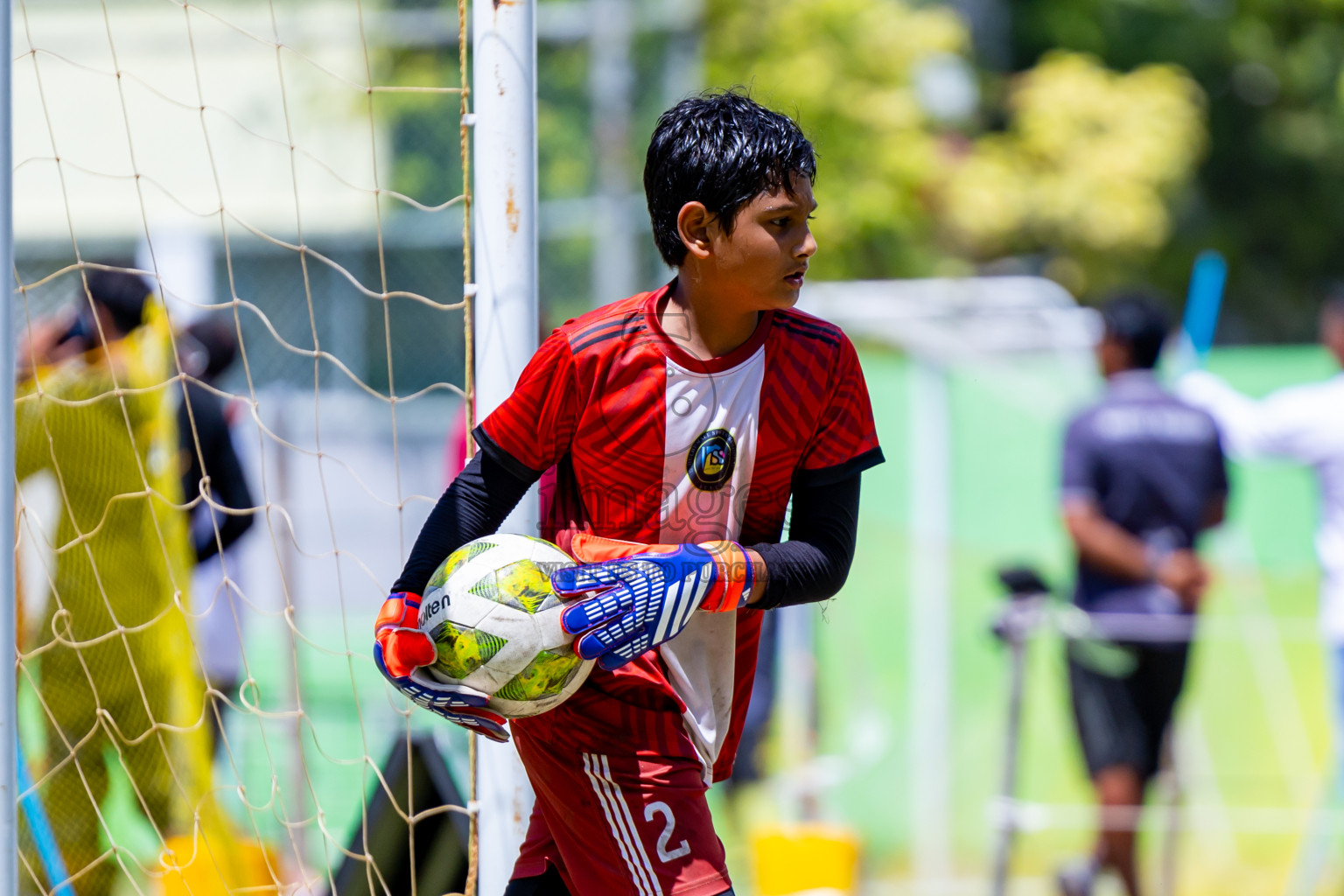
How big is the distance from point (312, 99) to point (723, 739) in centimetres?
943

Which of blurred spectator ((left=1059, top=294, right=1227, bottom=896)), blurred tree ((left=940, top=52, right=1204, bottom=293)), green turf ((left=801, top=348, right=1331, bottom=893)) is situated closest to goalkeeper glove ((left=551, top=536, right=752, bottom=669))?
blurred spectator ((left=1059, top=294, right=1227, bottom=896))

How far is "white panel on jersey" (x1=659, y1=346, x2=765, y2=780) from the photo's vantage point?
207 centimetres

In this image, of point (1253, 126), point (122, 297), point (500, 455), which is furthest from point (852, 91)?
point (500, 455)

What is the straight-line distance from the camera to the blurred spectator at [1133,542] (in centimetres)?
486

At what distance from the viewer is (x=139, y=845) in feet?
17.8

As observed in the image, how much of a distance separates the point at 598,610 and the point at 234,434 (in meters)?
3.12

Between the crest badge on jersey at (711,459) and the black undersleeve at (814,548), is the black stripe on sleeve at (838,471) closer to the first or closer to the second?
the black undersleeve at (814,548)

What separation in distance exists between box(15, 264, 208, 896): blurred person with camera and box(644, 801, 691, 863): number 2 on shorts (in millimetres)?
2194

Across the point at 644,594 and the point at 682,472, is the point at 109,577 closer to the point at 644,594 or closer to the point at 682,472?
the point at 682,472

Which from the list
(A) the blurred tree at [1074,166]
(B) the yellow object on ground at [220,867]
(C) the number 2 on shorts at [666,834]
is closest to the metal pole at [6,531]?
(C) the number 2 on shorts at [666,834]

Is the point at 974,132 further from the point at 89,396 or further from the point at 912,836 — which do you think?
the point at 89,396

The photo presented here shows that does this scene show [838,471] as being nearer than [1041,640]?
Yes

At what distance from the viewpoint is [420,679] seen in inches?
77.8

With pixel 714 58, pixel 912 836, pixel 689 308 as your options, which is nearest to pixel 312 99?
pixel 714 58
